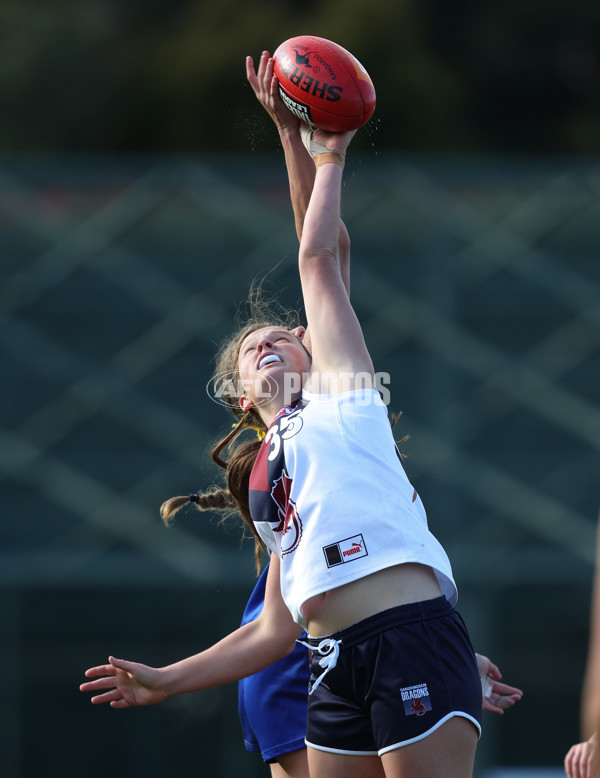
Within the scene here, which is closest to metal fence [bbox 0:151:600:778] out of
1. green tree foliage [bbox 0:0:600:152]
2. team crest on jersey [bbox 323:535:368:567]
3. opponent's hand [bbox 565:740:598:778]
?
opponent's hand [bbox 565:740:598:778]

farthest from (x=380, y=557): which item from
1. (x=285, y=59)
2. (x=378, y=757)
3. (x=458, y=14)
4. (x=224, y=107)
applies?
(x=458, y=14)

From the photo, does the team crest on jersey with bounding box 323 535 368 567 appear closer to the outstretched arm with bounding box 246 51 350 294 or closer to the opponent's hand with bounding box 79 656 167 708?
the opponent's hand with bounding box 79 656 167 708

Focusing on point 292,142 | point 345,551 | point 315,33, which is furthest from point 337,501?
point 315,33

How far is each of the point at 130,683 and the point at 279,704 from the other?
0.55m

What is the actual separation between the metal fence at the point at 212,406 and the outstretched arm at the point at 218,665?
6.27 m

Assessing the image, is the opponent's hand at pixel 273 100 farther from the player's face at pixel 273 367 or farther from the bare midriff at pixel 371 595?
the bare midriff at pixel 371 595

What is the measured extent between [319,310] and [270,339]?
27 cm

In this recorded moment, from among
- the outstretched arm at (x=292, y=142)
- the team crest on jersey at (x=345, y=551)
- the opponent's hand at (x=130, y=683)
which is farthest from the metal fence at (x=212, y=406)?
the team crest on jersey at (x=345, y=551)

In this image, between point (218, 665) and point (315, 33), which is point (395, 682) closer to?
point (218, 665)

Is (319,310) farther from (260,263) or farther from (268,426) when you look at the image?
(260,263)

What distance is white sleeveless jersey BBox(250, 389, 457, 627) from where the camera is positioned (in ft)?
8.26

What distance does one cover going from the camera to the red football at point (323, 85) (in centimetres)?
299

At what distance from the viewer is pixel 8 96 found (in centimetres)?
2069

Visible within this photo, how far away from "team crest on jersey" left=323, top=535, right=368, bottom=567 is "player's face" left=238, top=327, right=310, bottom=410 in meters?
0.47
